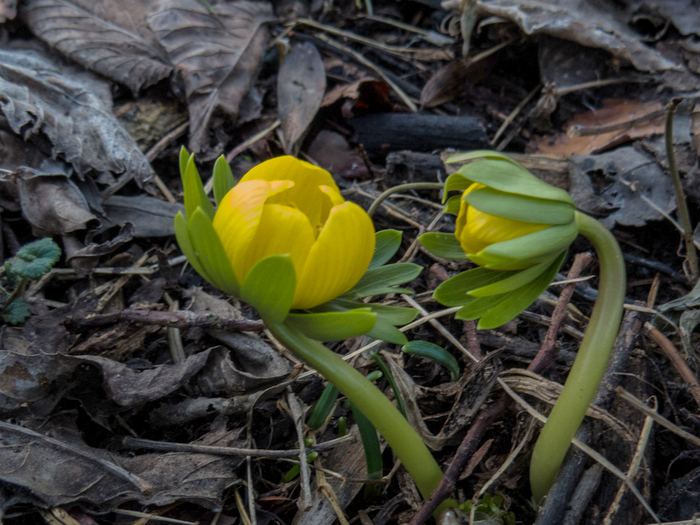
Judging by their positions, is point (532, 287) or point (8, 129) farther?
point (8, 129)

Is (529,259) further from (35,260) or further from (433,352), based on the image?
(35,260)

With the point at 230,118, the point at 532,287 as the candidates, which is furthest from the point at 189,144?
the point at 532,287

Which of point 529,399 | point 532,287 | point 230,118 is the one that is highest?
point 532,287

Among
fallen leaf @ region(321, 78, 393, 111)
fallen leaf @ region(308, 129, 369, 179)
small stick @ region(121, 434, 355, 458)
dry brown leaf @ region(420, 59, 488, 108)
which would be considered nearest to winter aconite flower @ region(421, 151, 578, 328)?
small stick @ region(121, 434, 355, 458)

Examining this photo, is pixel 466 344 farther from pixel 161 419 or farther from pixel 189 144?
pixel 189 144

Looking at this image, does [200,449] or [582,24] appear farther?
[582,24]

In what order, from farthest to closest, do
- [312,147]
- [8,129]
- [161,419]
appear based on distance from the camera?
[312,147]
[8,129]
[161,419]

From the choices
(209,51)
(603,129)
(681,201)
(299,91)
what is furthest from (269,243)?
(603,129)
